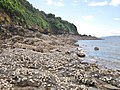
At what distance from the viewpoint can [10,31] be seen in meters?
73.1

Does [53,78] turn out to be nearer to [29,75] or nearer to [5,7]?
[29,75]

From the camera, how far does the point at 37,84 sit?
67.0 feet

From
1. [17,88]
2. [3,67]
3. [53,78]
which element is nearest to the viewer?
[17,88]

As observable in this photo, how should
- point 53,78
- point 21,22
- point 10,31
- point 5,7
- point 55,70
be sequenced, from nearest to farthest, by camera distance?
point 53,78, point 55,70, point 10,31, point 5,7, point 21,22

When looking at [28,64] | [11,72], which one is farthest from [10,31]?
[11,72]

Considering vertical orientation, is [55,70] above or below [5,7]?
below

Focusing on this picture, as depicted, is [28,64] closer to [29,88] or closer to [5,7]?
[29,88]

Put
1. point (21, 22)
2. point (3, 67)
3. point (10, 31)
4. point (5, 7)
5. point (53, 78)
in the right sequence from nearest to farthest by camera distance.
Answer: point (53, 78), point (3, 67), point (10, 31), point (5, 7), point (21, 22)

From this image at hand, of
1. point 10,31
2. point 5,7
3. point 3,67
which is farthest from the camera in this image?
point 5,7

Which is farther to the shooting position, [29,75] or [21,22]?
[21,22]

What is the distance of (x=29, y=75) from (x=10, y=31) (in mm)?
52113

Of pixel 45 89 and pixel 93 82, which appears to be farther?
pixel 93 82

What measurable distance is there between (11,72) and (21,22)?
86.5 metres

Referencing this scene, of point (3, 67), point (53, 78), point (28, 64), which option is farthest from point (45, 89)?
point (28, 64)
